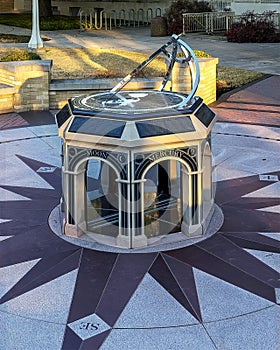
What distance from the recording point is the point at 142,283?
6.45 meters

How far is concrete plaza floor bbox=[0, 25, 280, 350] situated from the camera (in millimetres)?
5508

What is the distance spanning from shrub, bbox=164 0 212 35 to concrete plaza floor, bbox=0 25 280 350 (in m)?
23.5

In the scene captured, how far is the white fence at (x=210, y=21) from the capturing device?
32.4 metres

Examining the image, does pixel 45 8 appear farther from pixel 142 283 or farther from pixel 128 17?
pixel 142 283

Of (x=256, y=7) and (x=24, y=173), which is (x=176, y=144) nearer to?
(x=24, y=173)

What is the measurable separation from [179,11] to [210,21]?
1.82 meters

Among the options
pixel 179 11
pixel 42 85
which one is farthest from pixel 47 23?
pixel 42 85

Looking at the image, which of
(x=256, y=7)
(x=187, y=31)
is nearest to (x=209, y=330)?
(x=187, y=31)

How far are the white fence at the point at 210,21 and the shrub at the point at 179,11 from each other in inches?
14.8

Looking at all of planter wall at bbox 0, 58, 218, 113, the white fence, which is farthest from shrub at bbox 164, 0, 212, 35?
planter wall at bbox 0, 58, 218, 113

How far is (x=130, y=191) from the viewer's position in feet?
23.4

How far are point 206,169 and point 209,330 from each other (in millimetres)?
2940

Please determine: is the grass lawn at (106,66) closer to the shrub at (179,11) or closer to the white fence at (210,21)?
the shrub at (179,11)

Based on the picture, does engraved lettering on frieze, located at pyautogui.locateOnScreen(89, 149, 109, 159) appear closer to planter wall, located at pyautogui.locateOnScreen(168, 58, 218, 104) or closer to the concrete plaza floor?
the concrete plaza floor
